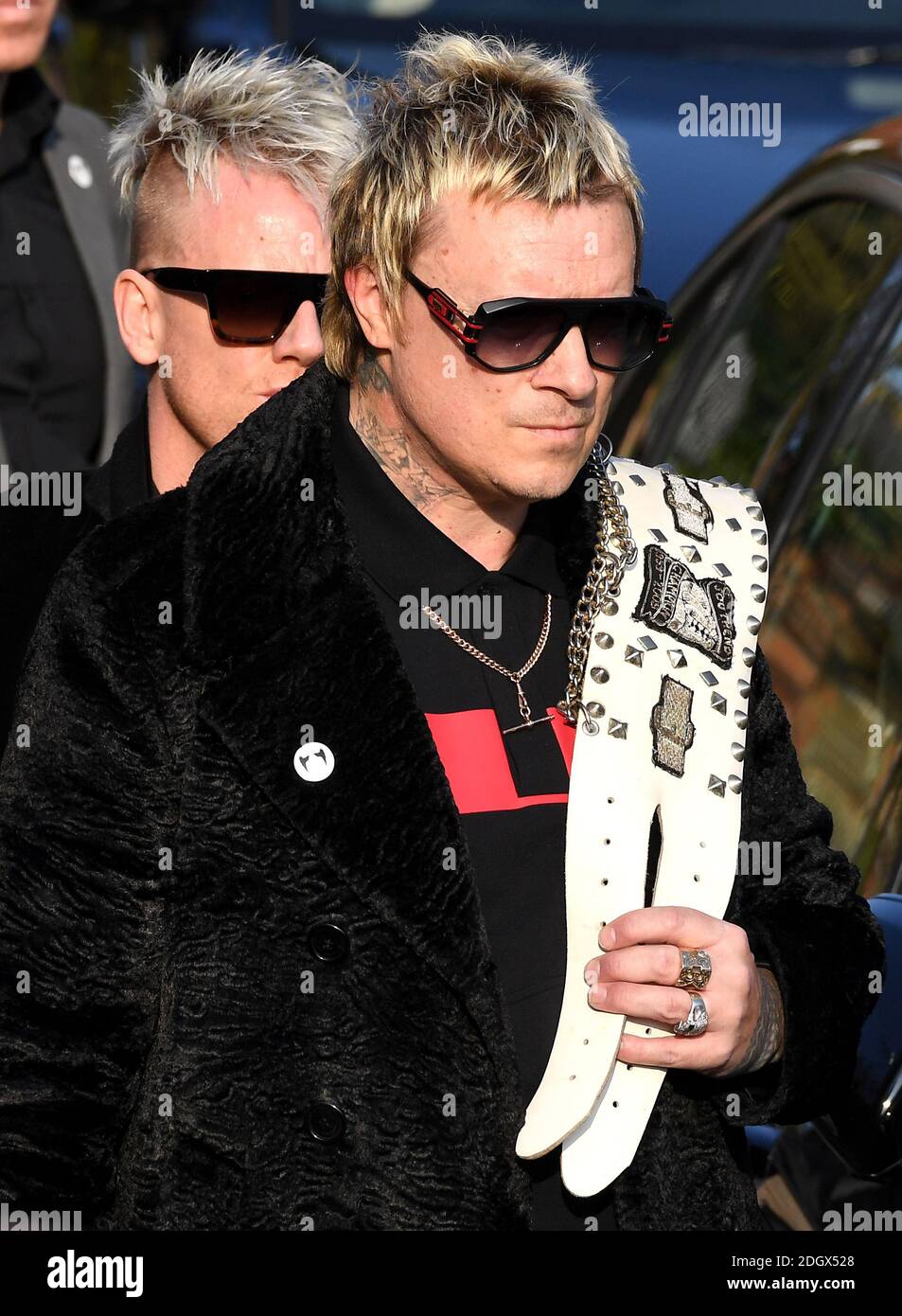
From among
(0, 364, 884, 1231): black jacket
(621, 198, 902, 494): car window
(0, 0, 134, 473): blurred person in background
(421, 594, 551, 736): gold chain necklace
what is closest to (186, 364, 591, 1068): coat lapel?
(0, 364, 884, 1231): black jacket

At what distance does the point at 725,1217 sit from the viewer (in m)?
2.00

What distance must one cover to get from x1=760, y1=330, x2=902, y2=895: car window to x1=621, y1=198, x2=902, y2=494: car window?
225mm

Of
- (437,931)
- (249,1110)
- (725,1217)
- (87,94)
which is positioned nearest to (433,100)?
(437,931)

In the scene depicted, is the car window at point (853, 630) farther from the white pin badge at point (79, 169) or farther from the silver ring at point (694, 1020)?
the white pin badge at point (79, 169)

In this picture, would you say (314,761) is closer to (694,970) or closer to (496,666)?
(496,666)

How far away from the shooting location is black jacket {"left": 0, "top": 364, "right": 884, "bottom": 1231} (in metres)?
1.85

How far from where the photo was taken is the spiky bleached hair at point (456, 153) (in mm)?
1922

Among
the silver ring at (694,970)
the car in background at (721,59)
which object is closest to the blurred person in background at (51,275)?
the car in background at (721,59)

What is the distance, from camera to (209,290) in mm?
2861

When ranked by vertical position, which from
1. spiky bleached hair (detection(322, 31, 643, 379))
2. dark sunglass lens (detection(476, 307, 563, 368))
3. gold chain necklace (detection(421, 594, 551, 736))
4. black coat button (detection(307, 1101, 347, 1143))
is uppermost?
spiky bleached hair (detection(322, 31, 643, 379))

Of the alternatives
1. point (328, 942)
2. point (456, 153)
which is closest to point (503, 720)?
point (328, 942)

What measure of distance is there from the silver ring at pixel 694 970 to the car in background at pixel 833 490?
0.71 meters

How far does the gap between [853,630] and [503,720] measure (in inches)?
56.7

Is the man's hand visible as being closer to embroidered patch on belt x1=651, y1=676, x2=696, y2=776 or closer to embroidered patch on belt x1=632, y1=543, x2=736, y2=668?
embroidered patch on belt x1=651, y1=676, x2=696, y2=776
